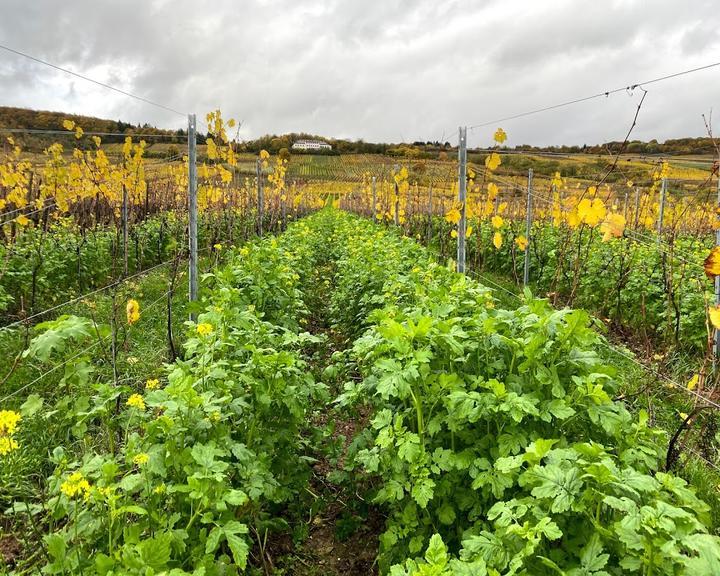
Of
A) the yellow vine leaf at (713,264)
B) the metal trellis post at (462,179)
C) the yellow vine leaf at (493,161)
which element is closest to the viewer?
the yellow vine leaf at (713,264)

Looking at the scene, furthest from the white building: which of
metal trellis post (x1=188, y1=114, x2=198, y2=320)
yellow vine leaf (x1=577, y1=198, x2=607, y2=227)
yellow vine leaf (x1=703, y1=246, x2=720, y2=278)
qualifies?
yellow vine leaf (x1=703, y1=246, x2=720, y2=278)

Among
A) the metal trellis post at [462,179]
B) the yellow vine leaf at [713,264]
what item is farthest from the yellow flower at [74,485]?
the metal trellis post at [462,179]

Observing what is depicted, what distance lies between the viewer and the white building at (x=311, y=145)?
6594 centimetres

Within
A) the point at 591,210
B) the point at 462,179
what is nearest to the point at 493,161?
the point at 462,179

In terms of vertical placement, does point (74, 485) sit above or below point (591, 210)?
below

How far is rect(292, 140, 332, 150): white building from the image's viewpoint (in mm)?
65938

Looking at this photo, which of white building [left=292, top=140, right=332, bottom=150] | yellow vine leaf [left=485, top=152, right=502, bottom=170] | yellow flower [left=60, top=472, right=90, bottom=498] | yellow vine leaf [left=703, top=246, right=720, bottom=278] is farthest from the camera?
white building [left=292, top=140, right=332, bottom=150]

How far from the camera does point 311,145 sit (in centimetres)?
6869

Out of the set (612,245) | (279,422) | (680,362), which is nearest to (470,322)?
(279,422)

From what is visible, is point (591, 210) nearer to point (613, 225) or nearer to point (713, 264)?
point (613, 225)

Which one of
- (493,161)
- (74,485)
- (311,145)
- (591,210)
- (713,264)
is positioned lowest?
(74,485)

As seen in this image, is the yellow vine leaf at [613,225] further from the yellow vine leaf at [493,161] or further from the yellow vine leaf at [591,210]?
the yellow vine leaf at [493,161]

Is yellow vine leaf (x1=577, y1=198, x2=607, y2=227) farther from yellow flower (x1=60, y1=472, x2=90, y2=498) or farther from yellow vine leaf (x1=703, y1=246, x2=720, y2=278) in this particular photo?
yellow flower (x1=60, y1=472, x2=90, y2=498)

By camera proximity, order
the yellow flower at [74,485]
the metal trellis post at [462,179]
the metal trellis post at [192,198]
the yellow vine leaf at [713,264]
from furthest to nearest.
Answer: the metal trellis post at [462,179] → the metal trellis post at [192,198] → the yellow vine leaf at [713,264] → the yellow flower at [74,485]
